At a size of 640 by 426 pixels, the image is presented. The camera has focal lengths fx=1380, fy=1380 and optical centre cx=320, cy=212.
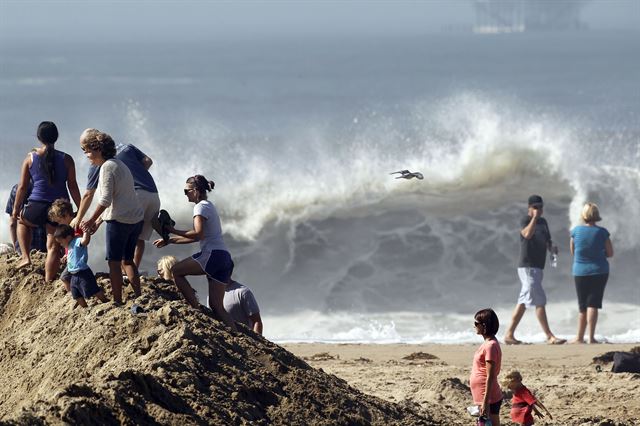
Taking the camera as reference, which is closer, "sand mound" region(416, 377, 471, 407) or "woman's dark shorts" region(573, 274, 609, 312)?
"sand mound" region(416, 377, 471, 407)

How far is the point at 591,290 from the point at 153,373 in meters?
7.38

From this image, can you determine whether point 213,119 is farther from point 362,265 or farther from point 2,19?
point 2,19

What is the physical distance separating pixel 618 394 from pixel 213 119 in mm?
34566

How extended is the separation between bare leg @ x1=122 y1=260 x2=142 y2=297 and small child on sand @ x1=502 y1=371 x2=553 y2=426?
253cm

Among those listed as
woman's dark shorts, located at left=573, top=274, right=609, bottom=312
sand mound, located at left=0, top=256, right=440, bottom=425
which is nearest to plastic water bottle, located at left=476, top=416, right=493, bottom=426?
sand mound, located at left=0, top=256, right=440, bottom=425

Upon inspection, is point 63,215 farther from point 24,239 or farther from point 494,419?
point 494,419

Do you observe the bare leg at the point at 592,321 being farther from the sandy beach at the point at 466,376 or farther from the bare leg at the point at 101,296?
the bare leg at the point at 101,296

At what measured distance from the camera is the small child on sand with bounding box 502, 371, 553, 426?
868 cm

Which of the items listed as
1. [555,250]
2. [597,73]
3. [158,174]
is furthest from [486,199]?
[597,73]

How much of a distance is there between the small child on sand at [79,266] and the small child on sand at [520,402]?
9.11 ft

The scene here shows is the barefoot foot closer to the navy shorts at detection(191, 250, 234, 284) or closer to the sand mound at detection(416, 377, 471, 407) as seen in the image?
the navy shorts at detection(191, 250, 234, 284)

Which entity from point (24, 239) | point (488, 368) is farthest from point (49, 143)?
point (488, 368)

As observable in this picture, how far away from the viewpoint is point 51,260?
970cm

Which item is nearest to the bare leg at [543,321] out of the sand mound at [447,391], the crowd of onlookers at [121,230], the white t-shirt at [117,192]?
the sand mound at [447,391]
